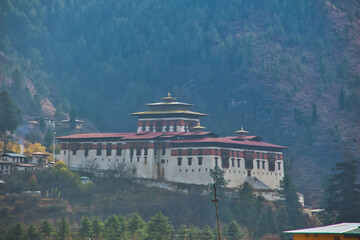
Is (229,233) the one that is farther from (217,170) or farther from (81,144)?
(81,144)

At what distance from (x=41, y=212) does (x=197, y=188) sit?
3024 cm

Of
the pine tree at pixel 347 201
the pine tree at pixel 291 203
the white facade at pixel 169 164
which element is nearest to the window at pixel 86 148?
the white facade at pixel 169 164

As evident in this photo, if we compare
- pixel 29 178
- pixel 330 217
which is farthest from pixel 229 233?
pixel 29 178

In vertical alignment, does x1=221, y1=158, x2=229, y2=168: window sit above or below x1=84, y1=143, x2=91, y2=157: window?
below

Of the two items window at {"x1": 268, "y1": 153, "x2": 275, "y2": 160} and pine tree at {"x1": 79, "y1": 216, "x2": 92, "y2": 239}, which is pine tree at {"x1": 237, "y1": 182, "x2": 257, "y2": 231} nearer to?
window at {"x1": 268, "y1": 153, "x2": 275, "y2": 160}

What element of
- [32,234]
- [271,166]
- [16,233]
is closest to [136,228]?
[32,234]

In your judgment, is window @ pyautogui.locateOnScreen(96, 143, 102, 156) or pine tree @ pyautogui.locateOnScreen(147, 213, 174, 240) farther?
window @ pyautogui.locateOnScreen(96, 143, 102, 156)

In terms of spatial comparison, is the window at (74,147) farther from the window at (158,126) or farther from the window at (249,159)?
the window at (249,159)

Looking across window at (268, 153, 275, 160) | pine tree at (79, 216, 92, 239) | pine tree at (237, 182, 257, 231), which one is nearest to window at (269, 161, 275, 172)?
window at (268, 153, 275, 160)

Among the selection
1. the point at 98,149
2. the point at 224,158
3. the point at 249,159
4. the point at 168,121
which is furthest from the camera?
the point at 168,121

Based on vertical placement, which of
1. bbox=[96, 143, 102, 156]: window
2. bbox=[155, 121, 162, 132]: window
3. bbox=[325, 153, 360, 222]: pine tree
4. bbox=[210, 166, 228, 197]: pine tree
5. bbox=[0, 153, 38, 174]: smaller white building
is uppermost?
bbox=[155, 121, 162, 132]: window

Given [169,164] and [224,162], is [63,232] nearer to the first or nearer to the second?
[169,164]

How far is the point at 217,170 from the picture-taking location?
565 ft

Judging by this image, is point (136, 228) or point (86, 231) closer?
point (86, 231)
